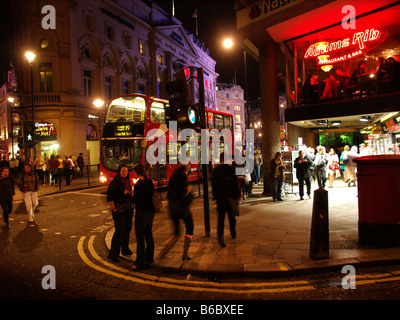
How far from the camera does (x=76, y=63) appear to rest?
25906 millimetres

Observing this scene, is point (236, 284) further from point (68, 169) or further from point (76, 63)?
point (76, 63)

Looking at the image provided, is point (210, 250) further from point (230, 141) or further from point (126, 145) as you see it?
point (230, 141)

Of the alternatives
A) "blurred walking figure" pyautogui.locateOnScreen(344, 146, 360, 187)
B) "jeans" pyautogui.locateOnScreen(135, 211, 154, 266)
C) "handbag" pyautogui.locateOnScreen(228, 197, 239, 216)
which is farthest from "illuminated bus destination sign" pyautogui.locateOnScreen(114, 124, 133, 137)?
"blurred walking figure" pyautogui.locateOnScreen(344, 146, 360, 187)

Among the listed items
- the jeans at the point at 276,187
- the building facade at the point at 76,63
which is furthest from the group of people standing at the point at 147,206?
the building facade at the point at 76,63

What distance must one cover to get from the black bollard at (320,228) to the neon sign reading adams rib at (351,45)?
818 centimetres

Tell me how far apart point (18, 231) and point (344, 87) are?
12229 mm

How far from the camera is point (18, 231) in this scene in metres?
7.54

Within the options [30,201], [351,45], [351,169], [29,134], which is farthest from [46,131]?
[351,45]

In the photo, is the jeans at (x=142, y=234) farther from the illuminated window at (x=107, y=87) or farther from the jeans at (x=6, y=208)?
the illuminated window at (x=107, y=87)

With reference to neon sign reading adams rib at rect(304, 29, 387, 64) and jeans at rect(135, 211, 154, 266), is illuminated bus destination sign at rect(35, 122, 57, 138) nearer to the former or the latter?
neon sign reading adams rib at rect(304, 29, 387, 64)

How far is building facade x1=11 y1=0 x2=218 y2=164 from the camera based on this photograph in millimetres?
24906

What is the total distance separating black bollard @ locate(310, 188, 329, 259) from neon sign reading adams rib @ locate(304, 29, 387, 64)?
26.8 feet

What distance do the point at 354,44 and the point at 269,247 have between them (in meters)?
8.86

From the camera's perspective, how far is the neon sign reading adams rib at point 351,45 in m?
10.1
